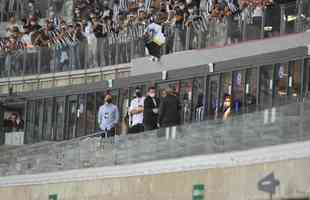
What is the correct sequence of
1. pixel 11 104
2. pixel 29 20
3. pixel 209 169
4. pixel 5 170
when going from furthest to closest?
pixel 29 20, pixel 11 104, pixel 5 170, pixel 209 169

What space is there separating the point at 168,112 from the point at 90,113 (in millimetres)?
9181

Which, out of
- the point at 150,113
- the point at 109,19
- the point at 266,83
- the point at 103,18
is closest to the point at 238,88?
the point at 266,83

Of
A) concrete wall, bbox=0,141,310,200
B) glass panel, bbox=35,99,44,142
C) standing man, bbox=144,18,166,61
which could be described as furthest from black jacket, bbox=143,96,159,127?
glass panel, bbox=35,99,44,142

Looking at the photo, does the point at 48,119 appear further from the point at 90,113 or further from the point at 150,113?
the point at 150,113

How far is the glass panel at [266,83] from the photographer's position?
2462 cm

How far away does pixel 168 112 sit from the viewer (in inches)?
918

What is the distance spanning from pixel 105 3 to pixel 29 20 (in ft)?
14.8

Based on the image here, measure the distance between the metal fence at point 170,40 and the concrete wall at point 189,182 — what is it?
5.89 metres

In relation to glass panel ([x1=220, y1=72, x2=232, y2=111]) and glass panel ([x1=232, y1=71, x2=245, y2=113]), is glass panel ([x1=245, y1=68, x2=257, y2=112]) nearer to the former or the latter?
glass panel ([x1=232, y1=71, x2=245, y2=113])

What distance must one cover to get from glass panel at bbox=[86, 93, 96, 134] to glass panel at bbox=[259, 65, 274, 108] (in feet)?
20.7

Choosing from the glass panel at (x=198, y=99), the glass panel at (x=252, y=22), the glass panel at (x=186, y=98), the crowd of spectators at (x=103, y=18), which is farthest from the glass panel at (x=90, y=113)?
the glass panel at (x=252, y=22)

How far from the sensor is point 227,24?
28.3 metres

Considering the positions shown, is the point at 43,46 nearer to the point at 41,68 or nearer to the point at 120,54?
the point at 41,68

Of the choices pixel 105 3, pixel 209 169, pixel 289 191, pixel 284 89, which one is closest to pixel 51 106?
pixel 105 3
